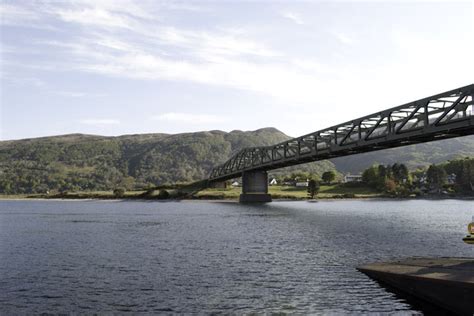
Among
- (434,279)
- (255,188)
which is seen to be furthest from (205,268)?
(255,188)

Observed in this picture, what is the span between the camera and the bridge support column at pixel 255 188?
180 m

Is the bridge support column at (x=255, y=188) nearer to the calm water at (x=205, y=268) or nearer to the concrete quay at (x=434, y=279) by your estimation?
the calm water at (x=205, y=268)

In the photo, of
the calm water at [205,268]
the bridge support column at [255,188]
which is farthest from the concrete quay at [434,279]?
the bridge support column at [255,188]

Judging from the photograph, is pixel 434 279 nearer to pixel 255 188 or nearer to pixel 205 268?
pixel 205 268

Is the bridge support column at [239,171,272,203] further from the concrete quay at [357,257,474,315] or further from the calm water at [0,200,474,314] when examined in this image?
the concrete quay at [357,257,474,315]

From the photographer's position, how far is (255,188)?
18600cm

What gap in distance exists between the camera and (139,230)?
251 ft

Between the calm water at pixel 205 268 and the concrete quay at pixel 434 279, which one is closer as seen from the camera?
the concrete quay at pixel 434 279

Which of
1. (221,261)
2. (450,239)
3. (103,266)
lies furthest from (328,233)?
(103,266)

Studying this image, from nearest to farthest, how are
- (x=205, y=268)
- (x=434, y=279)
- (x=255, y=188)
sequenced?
(x=434, y=279)
(x=205, y=268)
(x=255, y=188)

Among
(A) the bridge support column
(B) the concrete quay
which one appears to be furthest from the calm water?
(A) the bridge support column

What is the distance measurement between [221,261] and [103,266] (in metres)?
11.4

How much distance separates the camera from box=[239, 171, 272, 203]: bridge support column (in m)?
180

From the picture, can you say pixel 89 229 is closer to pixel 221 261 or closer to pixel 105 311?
pixel 221 261
